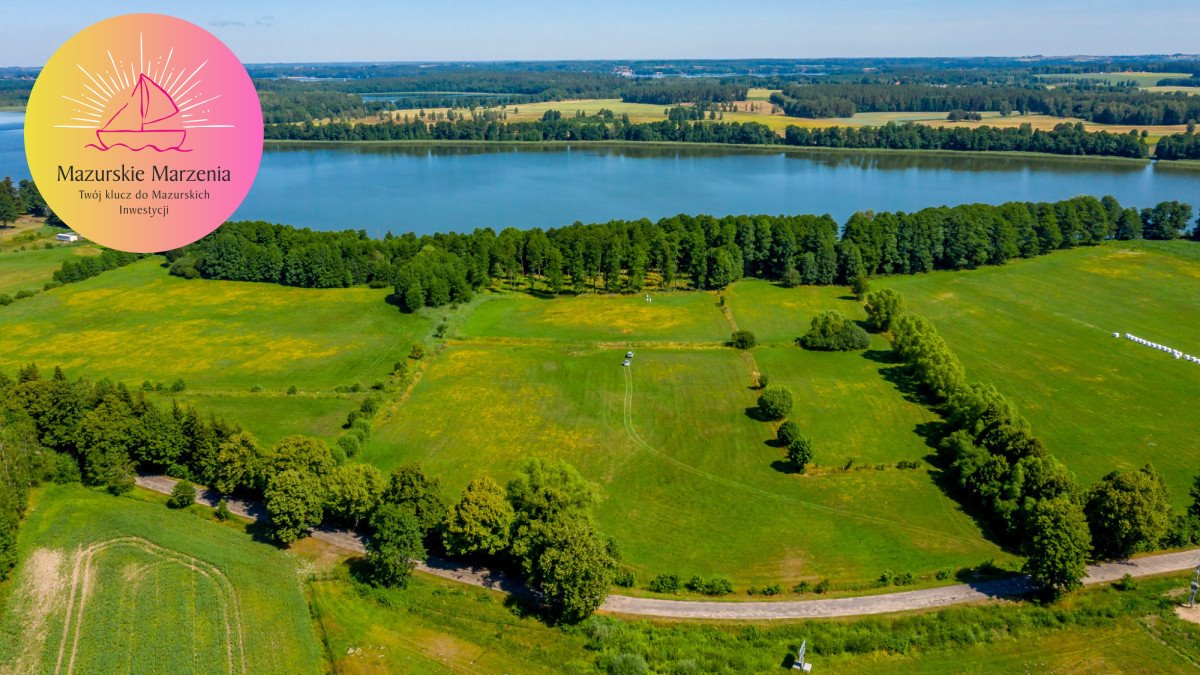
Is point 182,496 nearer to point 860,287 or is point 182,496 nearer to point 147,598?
point 147,598

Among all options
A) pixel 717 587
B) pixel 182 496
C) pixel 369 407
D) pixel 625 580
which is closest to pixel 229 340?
pixel 369 407

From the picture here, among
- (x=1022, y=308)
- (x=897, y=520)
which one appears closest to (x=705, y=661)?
(x=897, y=520)

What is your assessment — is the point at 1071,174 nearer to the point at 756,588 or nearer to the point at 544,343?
the point at 544,343

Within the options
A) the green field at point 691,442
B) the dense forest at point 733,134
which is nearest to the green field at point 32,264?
the green field at point 691,442

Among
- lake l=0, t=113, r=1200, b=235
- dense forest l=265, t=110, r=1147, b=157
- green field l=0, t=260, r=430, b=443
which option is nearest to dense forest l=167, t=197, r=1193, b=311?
green field l=0, t=260, r=430, b=443

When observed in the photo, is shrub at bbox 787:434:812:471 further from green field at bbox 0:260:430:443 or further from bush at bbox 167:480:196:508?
bush at bbox 167:480:196:508
